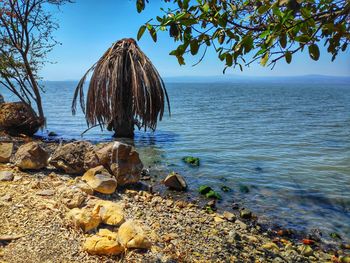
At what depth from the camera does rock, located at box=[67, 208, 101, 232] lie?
15.2 ft

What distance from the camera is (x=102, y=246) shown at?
165 inches

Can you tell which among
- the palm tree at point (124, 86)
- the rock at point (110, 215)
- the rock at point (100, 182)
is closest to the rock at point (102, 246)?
the rock at point (110, 215)

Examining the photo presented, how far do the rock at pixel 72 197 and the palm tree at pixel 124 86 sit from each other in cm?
763

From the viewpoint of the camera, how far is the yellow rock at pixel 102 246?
4.18 metres

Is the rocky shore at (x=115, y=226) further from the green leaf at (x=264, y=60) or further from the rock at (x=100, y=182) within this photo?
the green leaf at (x=264, y=60)

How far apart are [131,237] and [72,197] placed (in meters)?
1.56

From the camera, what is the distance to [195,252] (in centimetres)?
486

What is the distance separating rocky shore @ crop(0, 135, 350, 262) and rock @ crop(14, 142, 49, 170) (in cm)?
6

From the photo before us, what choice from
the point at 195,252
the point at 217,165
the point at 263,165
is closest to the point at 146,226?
the point at 195,252

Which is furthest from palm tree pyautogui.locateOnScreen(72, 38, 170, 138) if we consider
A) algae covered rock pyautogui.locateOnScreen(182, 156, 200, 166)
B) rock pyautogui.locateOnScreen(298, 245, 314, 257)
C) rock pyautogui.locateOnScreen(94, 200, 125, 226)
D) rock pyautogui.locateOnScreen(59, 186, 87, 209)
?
rock pyautogui.locateOnScreen(298, 245, 314, 257)

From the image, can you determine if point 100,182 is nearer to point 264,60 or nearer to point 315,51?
point 264,60

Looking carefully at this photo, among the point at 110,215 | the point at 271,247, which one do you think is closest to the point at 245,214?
the point at 271,247

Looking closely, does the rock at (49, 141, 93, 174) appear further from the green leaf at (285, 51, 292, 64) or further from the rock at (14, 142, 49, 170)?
the green leaf at (285, 51, 292, 64)

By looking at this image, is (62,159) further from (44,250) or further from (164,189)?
(44,250)
